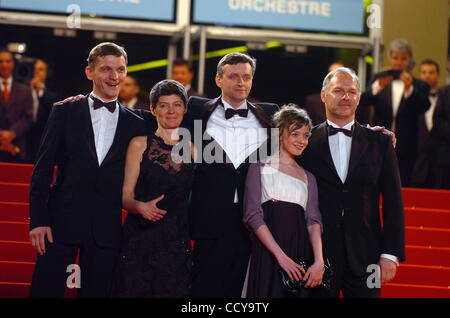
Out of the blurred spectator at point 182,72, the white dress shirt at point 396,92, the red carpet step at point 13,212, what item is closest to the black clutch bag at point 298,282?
the red carpet step at point 13,212

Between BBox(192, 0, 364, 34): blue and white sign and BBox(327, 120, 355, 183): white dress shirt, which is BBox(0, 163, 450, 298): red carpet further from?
BBox(192, 0, 364, 34): blue and white sign

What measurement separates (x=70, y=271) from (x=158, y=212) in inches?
23.4

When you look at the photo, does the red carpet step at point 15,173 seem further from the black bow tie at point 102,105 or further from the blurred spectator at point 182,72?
the black bow tie at point 102,105

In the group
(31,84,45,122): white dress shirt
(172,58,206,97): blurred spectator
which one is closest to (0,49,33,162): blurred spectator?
(31,84,45,122): white dress shirt

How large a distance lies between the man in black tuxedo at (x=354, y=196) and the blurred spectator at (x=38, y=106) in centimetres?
430

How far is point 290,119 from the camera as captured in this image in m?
4.24

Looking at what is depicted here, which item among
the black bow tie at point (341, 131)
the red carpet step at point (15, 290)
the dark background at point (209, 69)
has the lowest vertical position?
the red carpet step at point (15, 290)

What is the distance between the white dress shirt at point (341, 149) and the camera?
164 inches

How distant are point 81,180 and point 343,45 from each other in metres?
5.83

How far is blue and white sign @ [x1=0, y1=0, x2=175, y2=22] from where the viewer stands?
337 inches

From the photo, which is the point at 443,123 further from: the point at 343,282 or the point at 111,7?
the point at 111,7

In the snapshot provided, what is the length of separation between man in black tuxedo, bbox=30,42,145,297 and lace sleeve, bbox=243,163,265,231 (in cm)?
75

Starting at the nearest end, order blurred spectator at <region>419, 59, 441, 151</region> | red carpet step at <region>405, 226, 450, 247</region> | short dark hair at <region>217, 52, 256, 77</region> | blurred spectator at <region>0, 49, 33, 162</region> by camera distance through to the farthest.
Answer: short dark hair at <region>217, 52, 256, 77</region> < red carpet step at <region>405, 226, 450, 247</region> < blurred spectator at <region>0, 49, 33, 162</region> < blurred spectator at <region>419, 59, 441, 151</region>

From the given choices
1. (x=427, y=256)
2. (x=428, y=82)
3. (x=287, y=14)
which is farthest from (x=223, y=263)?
(x=287, y=14)
